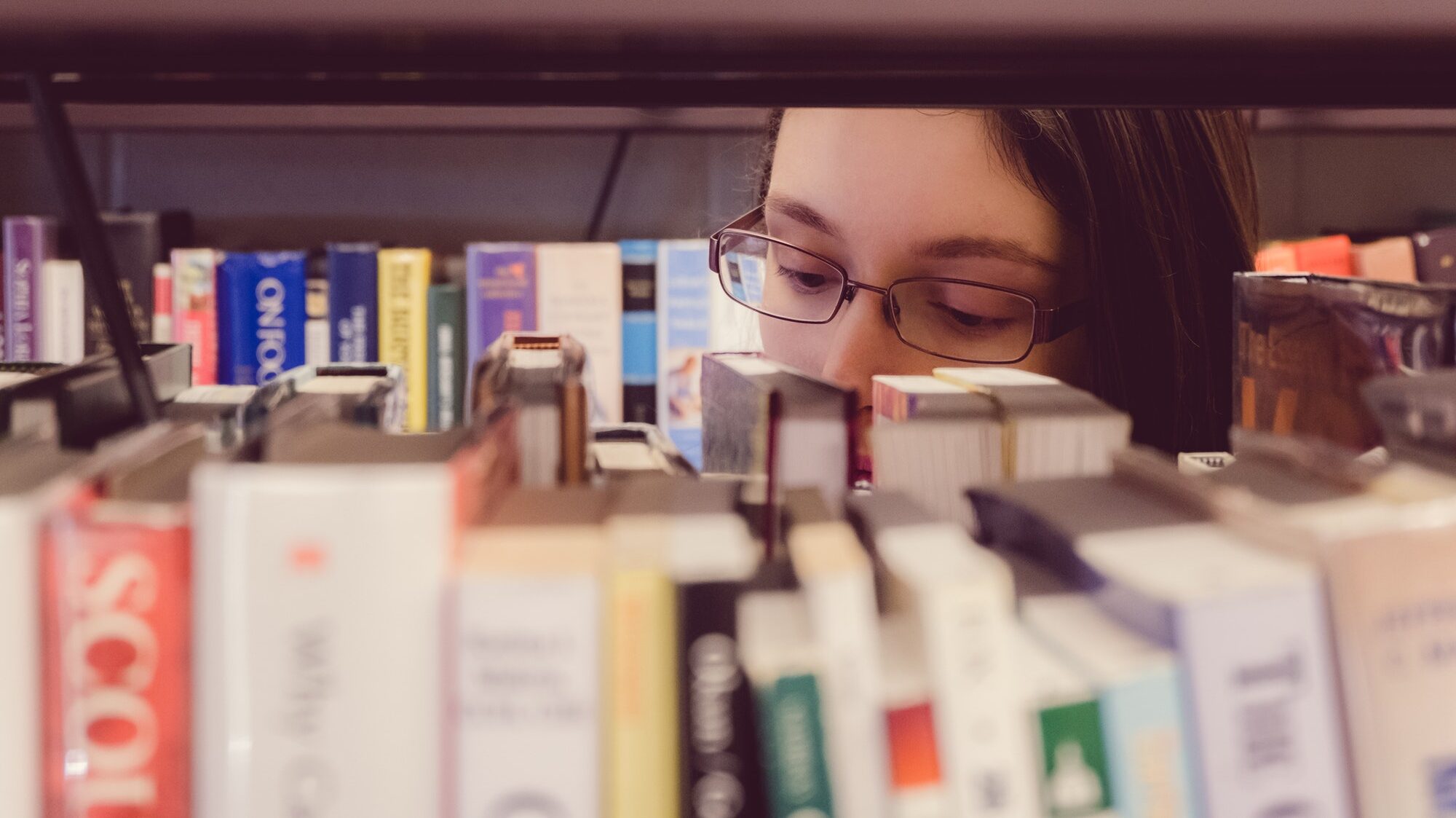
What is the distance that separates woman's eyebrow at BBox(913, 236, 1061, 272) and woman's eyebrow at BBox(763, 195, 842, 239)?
91 mm

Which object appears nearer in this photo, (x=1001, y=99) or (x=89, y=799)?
(x=89, y=799)

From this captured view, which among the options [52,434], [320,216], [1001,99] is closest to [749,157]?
[320,216]

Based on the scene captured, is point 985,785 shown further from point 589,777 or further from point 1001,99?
point 1001,99

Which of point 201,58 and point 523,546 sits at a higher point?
point 201,58

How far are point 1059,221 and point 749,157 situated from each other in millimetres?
896

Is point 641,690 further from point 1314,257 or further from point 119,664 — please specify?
point 1314,257

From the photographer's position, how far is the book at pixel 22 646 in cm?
33

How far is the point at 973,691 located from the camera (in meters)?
0.33

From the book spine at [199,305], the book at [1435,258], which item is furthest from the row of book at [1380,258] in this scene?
the book spine at [199,305]

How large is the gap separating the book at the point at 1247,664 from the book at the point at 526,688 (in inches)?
7.2

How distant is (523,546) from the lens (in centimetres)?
35

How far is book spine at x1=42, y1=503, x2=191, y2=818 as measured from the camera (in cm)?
34

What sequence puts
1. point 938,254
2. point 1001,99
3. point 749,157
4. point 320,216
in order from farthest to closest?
point 320,216 < point 749,157 < point 938,254 < point 1001,99

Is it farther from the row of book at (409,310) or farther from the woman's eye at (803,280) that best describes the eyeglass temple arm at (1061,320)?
the row of book at (409,310)
